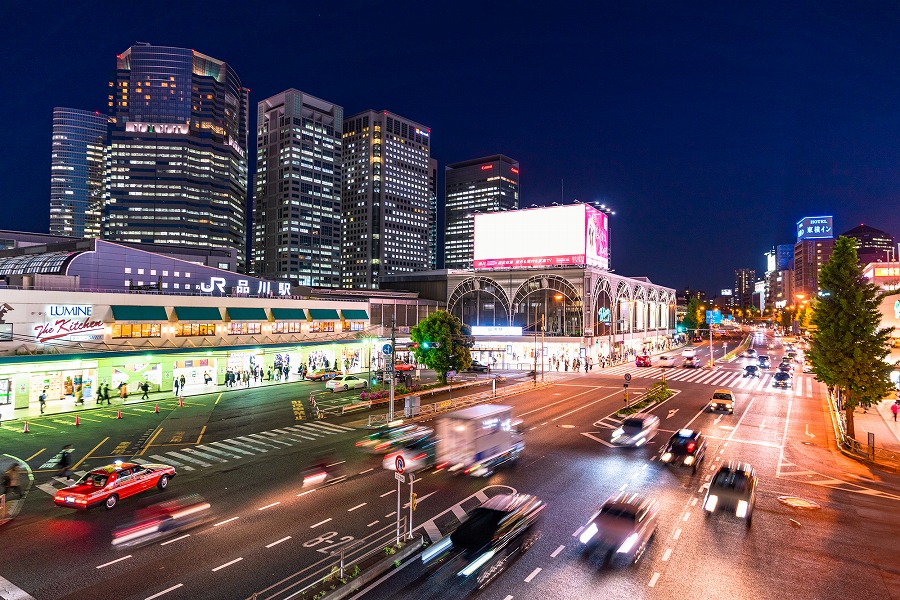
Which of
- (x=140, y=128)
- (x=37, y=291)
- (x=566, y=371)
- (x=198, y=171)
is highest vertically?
(x=140, y=128)

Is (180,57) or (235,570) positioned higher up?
(180,57)

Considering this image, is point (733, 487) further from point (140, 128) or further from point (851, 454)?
point (140, 128)

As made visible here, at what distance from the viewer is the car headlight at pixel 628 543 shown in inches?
576

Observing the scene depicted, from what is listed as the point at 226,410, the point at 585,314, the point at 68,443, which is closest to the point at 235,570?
the point at 68,443

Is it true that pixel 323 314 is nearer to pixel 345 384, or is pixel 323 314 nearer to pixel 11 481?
pixel 345 384

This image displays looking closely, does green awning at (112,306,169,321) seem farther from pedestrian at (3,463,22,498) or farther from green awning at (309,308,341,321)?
pedestrian at (3,463,22,498)

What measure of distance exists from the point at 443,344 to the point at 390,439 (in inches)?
768

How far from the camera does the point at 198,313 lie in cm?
4875

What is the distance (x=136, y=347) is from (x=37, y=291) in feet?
28.1

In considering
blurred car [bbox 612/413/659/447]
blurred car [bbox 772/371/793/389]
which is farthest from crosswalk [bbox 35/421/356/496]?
blurred car [bbox 772/371/793/389]

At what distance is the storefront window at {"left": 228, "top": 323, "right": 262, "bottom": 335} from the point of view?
52.2 metres

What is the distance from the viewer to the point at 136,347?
1702 inches

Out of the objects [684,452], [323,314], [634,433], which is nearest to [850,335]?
[684,452]

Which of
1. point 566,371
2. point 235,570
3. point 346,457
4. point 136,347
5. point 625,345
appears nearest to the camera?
point 235,570
